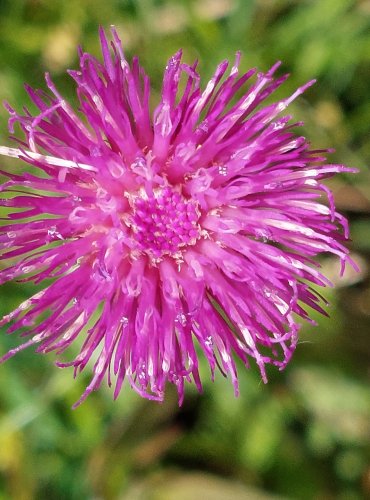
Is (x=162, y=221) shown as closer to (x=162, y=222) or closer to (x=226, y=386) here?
(x=162, y=222)

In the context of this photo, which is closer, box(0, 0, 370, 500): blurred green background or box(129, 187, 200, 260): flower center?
box(129, 187, 200, 260): flower center

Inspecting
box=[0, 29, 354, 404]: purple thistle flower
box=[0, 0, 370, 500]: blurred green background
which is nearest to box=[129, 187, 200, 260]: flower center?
box=[0, 29, 354, 404]: purple thistle flower

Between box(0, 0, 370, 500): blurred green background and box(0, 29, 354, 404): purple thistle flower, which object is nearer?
box(0, 29, 354, 404): purple thistle flower

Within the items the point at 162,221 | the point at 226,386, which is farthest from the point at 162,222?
the point at 226,386

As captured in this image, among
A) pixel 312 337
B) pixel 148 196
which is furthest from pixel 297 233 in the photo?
pixel 312 337

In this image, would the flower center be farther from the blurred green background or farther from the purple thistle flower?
the blurred green background

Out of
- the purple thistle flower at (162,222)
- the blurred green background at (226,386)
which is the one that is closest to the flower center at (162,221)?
the purple thistle flower at (162,222)

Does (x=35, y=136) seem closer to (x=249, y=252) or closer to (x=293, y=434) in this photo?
(x=249, y=252)

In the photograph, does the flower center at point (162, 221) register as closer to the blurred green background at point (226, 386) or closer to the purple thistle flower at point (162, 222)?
the purple thistle flower at point (162, 222)
